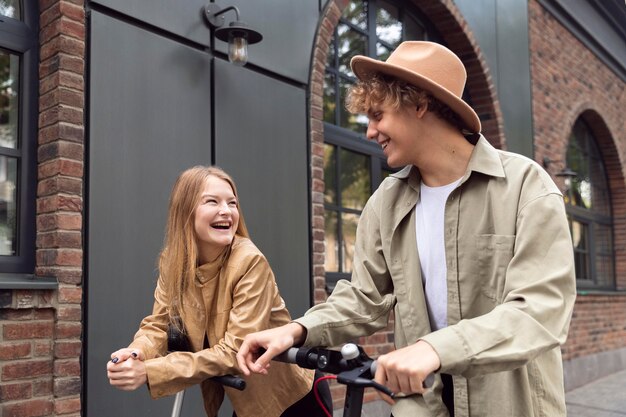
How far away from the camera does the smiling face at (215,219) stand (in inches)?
109

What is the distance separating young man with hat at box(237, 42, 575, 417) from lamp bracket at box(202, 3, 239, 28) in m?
2.69

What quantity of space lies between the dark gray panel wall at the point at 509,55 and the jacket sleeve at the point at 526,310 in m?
6.54

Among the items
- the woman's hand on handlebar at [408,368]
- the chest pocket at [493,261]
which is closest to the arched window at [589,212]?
the chest pocket at [493,261]

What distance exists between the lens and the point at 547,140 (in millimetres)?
9688

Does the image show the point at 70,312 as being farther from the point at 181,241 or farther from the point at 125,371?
the point at 125,371

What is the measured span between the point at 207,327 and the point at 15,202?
5.56 ft

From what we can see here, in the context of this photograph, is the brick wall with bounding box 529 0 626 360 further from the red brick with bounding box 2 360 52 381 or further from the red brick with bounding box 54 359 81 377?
the red brick with bounding box 2 360 52 381

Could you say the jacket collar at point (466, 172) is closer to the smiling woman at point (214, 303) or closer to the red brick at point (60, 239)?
the smiling woman at point (214, 303)

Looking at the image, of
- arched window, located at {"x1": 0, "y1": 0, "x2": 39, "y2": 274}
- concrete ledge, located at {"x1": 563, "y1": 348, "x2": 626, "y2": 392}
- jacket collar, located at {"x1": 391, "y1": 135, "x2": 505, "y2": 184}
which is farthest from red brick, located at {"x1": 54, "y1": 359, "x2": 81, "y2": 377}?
concrete ledge, located at {"x1": 563, "y1": 348, "x2": 626, "y2": 392}

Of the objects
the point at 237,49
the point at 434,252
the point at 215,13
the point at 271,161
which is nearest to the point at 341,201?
the point at 271,161

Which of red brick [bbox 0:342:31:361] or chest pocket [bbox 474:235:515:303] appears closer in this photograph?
chest pocket [bbox 474:235:515:303]

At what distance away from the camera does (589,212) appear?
11.9 meters

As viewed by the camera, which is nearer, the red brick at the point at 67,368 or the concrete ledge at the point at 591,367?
the red brick at the point at 67,368

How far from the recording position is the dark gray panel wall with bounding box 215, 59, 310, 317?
15.8 feet
